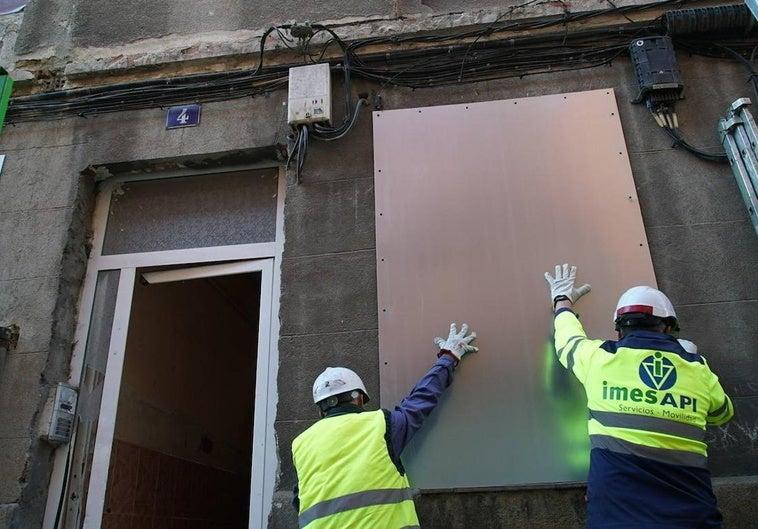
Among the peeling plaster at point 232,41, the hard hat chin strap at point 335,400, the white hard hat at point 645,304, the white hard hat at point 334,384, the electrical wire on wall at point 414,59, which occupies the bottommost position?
the hard hat chin strap at point 335,400

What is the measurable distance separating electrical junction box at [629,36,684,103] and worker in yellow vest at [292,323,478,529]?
2.35 m

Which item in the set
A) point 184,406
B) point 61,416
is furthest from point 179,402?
point 61,416

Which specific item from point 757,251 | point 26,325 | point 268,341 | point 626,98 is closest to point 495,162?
point 626,98

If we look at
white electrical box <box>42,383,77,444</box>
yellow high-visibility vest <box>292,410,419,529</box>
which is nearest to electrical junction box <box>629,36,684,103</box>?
yellow high-visibility vest <box>292,410,419,529</box>

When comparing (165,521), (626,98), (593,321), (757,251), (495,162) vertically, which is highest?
(626,98)

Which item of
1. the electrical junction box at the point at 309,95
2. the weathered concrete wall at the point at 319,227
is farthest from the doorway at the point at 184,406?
the electrical junction box at the point at 309,95

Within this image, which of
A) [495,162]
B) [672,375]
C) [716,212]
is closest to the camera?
[672,375]

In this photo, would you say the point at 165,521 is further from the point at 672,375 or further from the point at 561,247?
the point at 672,375

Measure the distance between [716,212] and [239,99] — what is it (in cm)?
293

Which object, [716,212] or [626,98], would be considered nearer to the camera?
[716,212]

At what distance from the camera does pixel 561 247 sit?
10.9 ft

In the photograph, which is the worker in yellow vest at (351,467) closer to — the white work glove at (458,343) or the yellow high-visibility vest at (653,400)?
the white work glove at (458,343)

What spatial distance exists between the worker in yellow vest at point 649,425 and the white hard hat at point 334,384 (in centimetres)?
99

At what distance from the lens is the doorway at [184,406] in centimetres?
398
